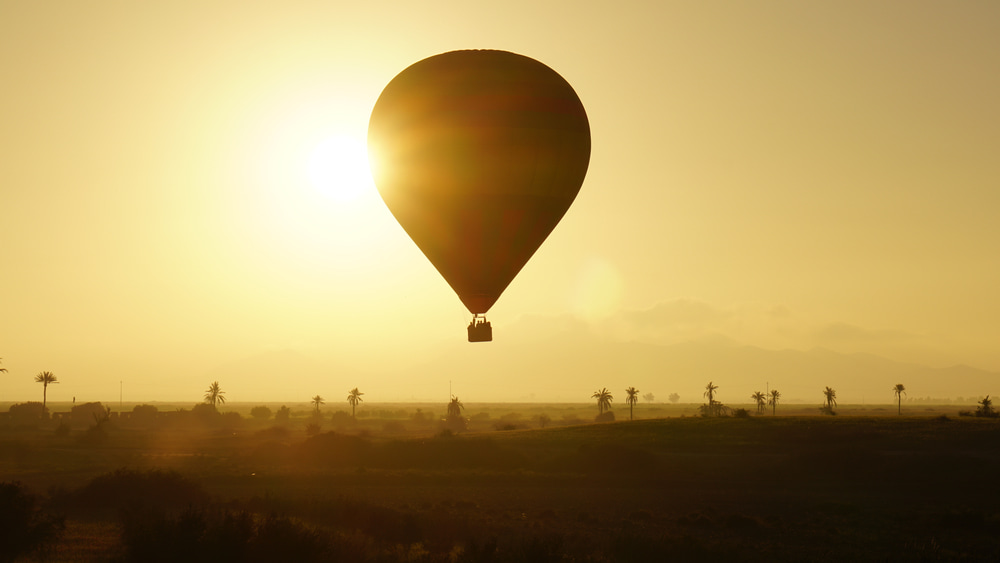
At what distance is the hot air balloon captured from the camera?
Result: 32.8 m

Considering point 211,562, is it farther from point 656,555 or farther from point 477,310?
point 656,555

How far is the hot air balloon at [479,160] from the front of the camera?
32.8 metres

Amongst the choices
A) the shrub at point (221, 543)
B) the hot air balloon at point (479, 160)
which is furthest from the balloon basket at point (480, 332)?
the shrub at point (221, 543)

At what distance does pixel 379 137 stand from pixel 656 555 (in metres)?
18.7

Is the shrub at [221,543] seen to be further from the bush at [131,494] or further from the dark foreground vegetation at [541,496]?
the bush at [131,494]

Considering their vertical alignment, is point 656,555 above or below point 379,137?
below

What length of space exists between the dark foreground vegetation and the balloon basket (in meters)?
7.05

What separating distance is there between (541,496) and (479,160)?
27.1 m

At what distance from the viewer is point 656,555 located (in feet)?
103

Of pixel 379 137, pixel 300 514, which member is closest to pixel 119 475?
pixel 300 514

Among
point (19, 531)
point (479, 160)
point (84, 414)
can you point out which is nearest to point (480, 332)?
point (479, 160)

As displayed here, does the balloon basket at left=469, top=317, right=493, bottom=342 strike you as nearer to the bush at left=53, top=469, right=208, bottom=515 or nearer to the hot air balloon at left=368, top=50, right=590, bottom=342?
the hot air balloon at left=368, top=50, right=590, bottom=342

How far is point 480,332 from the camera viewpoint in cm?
3164

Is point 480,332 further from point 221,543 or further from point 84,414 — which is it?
point 84,414
